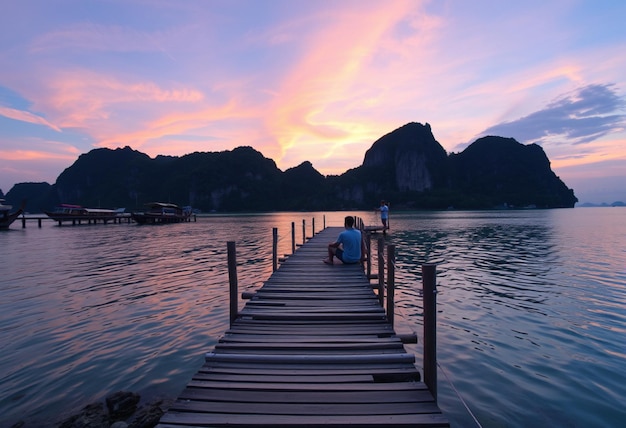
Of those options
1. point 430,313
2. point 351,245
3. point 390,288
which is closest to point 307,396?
point 430,313

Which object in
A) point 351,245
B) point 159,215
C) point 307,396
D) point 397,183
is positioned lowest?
point 307,396

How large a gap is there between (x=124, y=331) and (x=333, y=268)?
620cm

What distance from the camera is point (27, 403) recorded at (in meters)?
5.36

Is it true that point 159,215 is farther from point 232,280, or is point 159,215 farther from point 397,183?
point 397,183

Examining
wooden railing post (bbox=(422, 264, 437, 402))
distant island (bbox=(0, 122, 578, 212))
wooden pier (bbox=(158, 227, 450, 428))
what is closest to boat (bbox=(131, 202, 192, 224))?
wooden pier (bbox=(158, 227, 450, 428))

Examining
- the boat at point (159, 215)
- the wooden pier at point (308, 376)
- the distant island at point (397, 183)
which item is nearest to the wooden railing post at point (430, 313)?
the wooden pier at point (308, 376)

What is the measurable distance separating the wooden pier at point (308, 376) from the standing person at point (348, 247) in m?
3.74

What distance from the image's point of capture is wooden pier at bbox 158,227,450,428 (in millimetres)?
3391

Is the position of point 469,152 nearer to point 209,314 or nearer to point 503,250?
point 503,250

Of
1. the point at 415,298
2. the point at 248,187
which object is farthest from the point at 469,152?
the point at 415,298

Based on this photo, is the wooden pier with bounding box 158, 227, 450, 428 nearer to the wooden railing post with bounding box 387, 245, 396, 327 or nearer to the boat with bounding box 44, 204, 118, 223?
the wooden railing post with bounding box 387, 245, 396, 327

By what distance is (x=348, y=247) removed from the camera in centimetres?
1109

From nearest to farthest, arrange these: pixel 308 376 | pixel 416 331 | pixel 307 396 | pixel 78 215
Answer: pixel 307 396, pixel 308 376, pixel 416 331, pixel 78 215

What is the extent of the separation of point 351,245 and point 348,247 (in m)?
0.13
